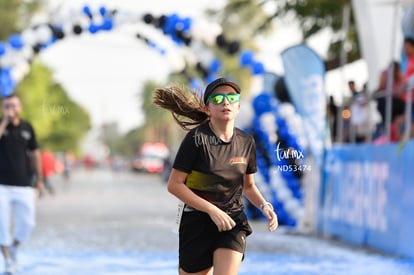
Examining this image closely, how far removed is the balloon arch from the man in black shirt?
7.12m

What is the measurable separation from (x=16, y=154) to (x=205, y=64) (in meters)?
11.1

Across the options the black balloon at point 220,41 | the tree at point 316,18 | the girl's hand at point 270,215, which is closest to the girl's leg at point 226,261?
the girl's hand at point 270,215

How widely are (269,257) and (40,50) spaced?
10072 millimetres

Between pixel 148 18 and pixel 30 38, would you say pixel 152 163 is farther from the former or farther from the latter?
pixel 148 18

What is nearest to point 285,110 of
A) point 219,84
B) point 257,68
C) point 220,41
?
point 257,68

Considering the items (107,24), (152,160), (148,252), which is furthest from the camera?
(152,160)

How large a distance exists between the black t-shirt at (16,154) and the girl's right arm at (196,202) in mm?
4592

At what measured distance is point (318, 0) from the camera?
23266 mm

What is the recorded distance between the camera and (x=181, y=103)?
5.71m

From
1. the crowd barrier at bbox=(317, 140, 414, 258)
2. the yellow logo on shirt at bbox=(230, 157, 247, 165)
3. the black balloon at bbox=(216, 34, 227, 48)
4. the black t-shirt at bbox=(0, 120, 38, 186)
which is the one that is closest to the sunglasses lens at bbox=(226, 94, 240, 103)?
the yellow logo on shirt at bbox=(230, 157, 247, 165)

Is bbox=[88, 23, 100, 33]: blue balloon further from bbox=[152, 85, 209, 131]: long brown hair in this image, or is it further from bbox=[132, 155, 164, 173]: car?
bbox=[132, 155, 164, 173]: car

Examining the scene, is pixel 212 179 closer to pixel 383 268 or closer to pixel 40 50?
pixel 383 268

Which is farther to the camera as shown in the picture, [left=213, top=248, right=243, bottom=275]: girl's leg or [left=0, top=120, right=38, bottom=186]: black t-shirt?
[left=0, top=120, right=38, bottom=186]: black t-shirt

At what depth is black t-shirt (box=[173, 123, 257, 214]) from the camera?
5379 millimetres
